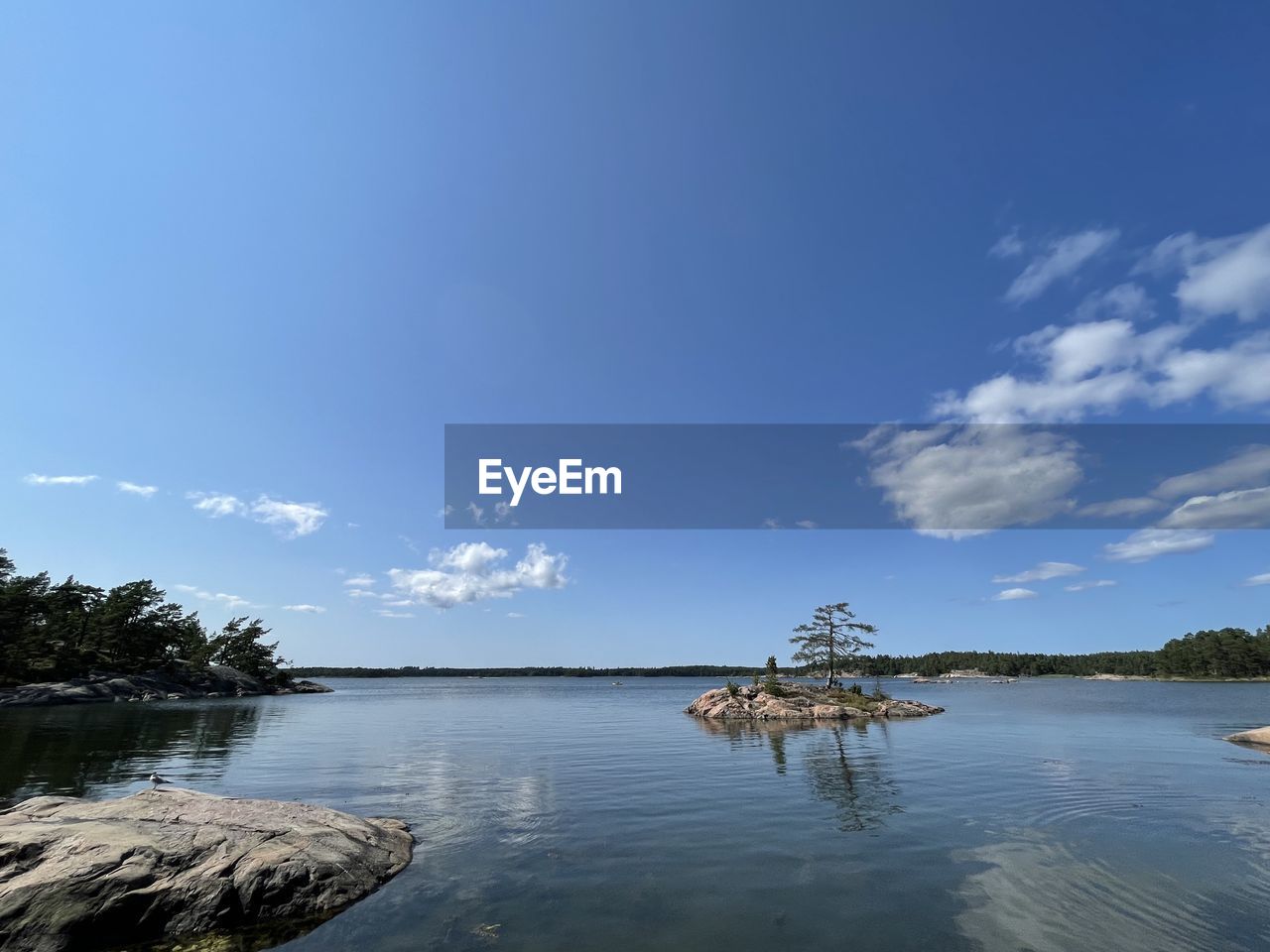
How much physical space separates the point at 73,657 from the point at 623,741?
11443 centimetres

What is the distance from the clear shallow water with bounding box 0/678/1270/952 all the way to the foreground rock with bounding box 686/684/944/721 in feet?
50.6

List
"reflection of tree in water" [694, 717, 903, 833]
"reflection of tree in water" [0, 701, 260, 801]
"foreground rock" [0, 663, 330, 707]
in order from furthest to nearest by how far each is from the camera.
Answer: "foreground rock" [0, 663, 330, 707] < "reflection of tree in water" [0, 701, 260, 801] < "reflection of tree in water" [694, 717, 903, 833]

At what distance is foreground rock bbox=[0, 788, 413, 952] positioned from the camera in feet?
39.2

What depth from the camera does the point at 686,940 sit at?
40.0 ft

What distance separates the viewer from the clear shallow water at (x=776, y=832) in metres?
12.8

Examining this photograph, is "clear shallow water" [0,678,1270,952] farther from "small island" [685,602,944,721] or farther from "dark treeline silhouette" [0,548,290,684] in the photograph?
"dark treeline silhouette" [0,548,290,684]

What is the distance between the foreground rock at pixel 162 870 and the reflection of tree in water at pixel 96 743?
1618 cm

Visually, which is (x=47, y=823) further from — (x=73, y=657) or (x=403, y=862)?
(x=73, y=657)

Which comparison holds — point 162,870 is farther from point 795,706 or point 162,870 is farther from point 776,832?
point 795,706

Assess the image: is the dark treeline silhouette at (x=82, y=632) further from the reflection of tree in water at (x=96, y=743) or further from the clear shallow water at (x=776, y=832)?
the clear shallow water at (x=776, y=832)

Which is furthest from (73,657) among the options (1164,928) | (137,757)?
(1164,928)

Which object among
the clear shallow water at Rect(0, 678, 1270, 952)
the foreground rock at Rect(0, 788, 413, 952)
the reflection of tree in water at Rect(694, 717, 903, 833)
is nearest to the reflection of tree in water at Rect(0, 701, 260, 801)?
the clear shallow water at Rect(0, 678, 1270, 952)

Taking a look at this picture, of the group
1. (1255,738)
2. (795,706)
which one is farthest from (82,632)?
(1255,738)

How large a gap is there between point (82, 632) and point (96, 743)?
3600 inches
